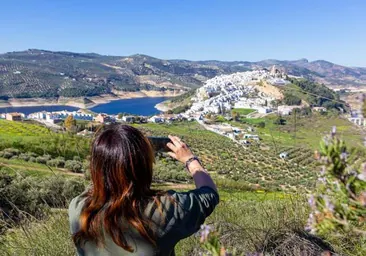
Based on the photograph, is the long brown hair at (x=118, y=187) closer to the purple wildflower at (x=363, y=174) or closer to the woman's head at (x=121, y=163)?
the woman's head at (x=121, y=163)

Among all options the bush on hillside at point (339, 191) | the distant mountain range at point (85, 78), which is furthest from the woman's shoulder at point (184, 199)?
the distant mountain range at point (85, 78)

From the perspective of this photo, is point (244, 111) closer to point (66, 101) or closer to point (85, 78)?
point (66, 101)

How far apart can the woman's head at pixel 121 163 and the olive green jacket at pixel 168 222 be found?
10 cm

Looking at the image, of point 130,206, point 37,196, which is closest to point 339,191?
point 130,206

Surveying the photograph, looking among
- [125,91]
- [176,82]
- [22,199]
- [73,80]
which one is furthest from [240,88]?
[22,199]

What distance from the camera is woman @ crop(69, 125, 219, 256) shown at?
137 cm

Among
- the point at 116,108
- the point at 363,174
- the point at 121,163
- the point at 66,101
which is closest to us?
the point at 363,174

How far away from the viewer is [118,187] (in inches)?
54.4

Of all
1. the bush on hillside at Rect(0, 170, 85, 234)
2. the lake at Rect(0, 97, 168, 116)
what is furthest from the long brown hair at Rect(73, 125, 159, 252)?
the lake at Rect(0, 97, 168, 116)

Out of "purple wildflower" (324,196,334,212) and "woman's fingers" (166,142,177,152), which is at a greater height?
"purple wildflower" (324,196,334,212)

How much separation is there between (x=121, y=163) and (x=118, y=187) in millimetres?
94

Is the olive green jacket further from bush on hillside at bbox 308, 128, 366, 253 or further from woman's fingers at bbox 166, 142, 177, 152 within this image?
bush on hillside at bbox 308, 128, 366, 253

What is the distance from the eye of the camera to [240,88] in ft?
287

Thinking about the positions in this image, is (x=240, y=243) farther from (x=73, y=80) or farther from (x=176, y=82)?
(x=176, y=82)
